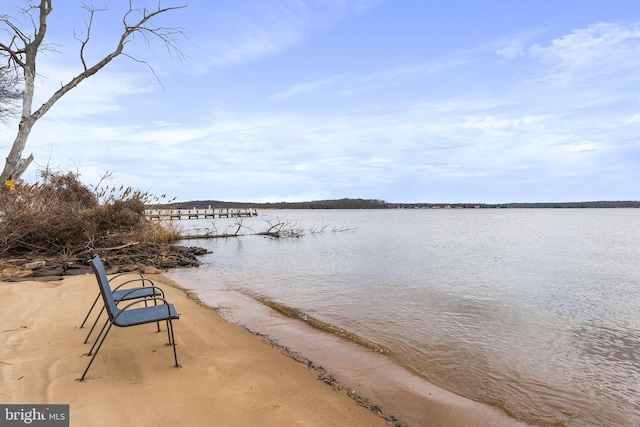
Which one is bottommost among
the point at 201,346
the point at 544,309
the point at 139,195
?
the point at 544,309

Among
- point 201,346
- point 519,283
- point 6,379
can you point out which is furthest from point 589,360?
point 6,379

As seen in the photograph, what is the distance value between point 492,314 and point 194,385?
6.84 meters

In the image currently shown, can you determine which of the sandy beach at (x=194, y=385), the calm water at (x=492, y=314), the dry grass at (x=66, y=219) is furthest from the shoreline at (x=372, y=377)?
the dry grass at (x=66, y=219)

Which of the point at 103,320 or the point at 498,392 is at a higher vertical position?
the point at 103,320

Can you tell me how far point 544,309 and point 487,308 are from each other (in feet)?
4.77

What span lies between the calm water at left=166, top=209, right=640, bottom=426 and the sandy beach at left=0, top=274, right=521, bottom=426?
89cm

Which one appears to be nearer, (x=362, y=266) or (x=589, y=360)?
(x=589, y=360)

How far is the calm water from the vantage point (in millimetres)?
4664

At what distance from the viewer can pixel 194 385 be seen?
12.4ft

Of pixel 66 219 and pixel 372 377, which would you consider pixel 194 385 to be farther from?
pixel 66 219

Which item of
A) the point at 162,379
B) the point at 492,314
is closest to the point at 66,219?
the point at 162,379

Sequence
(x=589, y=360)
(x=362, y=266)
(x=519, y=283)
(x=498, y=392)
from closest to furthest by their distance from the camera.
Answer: (x=498, y=392)
(x=589, y=360)
(x=519, y=283)
(x=362, y=266)

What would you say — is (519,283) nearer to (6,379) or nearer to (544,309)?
(544,309)

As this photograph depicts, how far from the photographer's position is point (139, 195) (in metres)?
15.8
